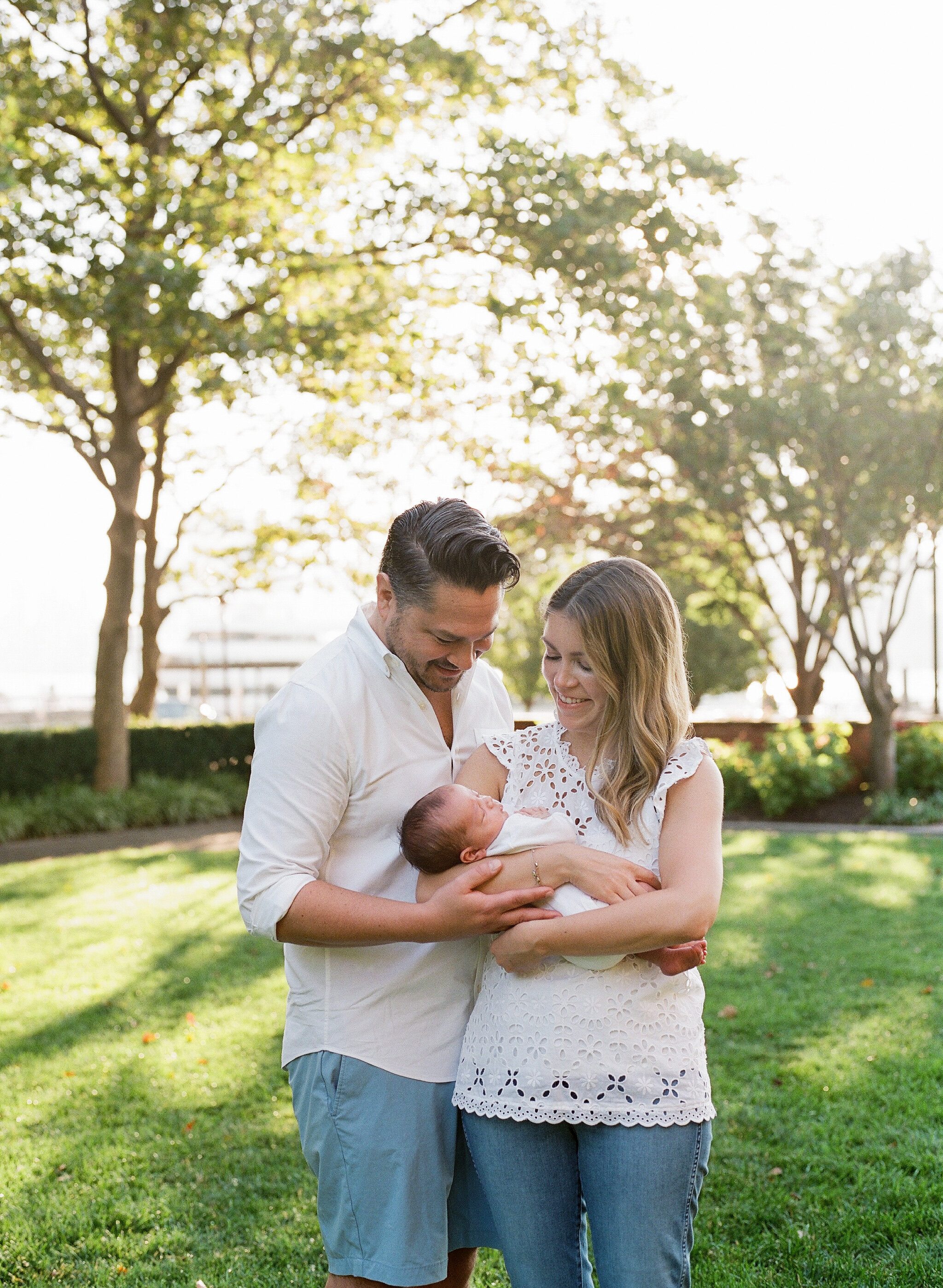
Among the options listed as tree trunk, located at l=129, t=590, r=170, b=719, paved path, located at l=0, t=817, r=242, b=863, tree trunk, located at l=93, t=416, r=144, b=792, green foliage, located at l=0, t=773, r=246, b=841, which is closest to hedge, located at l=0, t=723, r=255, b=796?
green foliage, located at l=0, t=773, r=246, b=841

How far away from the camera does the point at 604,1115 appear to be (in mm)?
2049

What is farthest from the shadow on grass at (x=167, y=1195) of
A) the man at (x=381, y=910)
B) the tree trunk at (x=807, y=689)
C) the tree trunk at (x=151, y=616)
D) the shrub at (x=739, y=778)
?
the tree trunk at (x=807, y=689)

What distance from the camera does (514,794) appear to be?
240cm

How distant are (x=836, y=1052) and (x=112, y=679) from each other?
37.1 ft

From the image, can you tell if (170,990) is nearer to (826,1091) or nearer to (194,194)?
(826,1091)

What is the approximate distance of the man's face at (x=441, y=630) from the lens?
2.29m

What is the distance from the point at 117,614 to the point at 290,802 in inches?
515

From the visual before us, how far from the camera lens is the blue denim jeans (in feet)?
6.66

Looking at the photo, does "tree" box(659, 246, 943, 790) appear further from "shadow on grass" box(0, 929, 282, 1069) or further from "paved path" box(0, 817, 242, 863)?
"shadow on grass" box(0, 929, 282, 1069)

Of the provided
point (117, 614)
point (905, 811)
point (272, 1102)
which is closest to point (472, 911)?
point (272, 1102)

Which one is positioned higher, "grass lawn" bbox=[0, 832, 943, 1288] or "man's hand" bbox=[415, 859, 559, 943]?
"man's hand" bbox=[415, 859, 559, 943]

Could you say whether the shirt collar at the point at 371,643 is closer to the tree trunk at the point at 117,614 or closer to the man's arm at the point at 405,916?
the man's arm at the point at 405,916

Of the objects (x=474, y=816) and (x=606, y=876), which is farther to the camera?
(x=474, y=816)

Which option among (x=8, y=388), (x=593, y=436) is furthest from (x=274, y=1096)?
(x=8, y=388)
